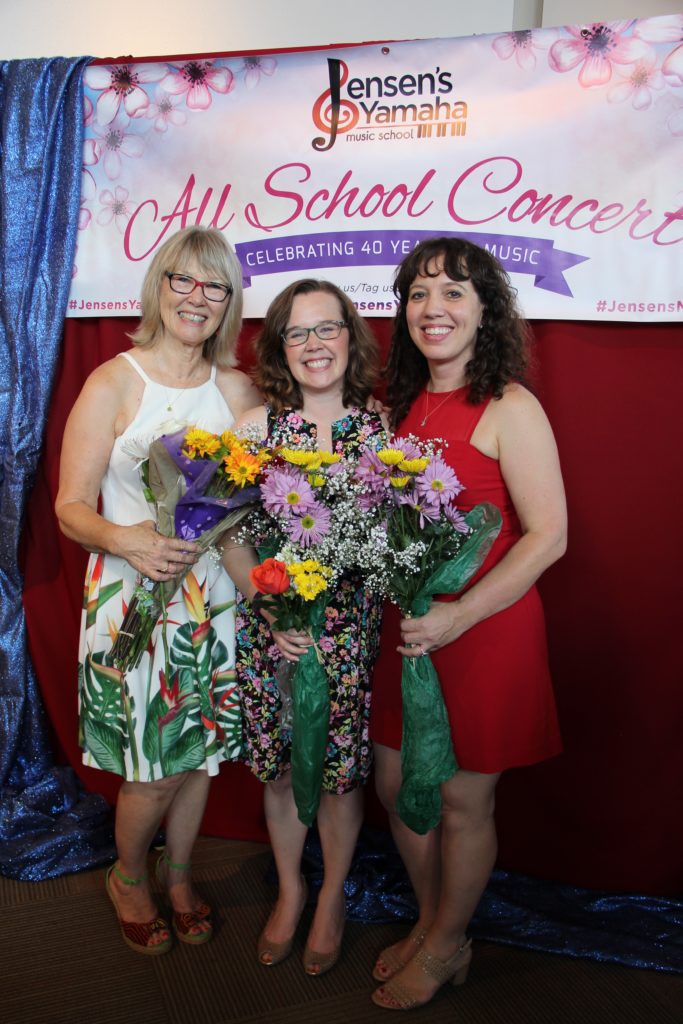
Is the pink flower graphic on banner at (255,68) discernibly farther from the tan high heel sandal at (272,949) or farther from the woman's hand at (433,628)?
the tan high heel sandal at (272,949)

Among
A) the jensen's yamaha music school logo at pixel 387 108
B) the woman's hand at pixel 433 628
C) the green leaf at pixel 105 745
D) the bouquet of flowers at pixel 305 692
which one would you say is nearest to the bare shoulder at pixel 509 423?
the woman's hand at pixel 433 628

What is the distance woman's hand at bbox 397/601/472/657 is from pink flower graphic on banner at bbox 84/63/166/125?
1774 mm

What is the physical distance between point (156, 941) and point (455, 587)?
133 cm

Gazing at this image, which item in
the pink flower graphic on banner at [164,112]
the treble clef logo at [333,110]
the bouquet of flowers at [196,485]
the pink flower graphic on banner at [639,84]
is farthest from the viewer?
the pink flower graphic on banner at [164,112]

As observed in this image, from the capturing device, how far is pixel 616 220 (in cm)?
214

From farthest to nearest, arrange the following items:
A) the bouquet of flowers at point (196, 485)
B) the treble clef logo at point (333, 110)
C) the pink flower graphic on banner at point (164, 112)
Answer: the pink flower graphic on banner at point (164, 112), the treble clef logo at point (333, 110), the bouquet of flowers at point (196, 485)

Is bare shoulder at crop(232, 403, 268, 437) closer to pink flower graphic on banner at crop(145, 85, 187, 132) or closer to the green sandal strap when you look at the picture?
pink flower graphic on banner at crop(145, 85, 187, 132)

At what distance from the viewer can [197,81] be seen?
2.42m

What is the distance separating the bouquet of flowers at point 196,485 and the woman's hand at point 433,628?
44cm

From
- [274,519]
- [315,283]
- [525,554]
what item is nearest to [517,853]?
[525,554]

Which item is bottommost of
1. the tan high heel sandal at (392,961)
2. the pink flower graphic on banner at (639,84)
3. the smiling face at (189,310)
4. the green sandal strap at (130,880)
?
the tan high heel sandal at (392,961)

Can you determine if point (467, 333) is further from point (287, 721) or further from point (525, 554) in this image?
point (287, 721)

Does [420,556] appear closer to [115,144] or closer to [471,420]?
[471,420]

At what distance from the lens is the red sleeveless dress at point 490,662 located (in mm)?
1816
